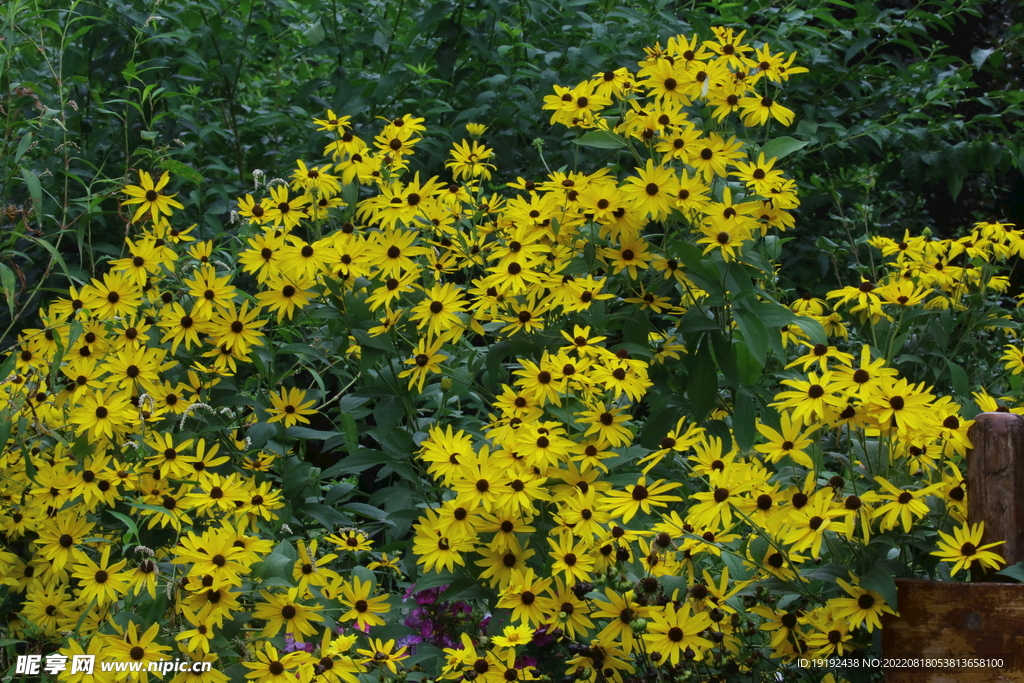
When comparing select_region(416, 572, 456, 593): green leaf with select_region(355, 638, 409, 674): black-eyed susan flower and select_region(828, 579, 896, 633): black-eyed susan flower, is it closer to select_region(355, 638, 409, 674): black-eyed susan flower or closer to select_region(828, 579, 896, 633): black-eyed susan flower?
select_region(355, 638, 409, 674): black-eyed susan flower

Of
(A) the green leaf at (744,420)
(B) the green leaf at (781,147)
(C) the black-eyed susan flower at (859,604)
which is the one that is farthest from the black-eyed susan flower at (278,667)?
(B) the green leaf at (781,147)

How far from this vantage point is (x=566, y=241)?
2082 mm

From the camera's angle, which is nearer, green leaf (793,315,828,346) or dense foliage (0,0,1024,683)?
dense foliage (0,0,1024,683)

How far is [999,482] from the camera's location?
148cm

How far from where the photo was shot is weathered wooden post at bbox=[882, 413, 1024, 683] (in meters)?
1.43

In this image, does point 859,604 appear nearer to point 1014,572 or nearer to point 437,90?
point 1014,572

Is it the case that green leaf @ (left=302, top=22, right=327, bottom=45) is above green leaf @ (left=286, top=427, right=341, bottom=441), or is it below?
above

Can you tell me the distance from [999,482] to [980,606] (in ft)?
0.62

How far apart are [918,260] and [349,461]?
4.81 ft

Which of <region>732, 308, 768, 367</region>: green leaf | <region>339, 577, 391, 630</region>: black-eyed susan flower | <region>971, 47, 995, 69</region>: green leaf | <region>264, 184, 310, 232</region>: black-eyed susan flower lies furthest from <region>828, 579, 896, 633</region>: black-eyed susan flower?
<region>971, 47, 995, 69</region>: green leaf

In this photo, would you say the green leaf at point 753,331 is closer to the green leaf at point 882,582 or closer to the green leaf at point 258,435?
the green leaf at point 882,582

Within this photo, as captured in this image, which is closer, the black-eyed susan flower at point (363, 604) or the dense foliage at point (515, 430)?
the dense foliage at point (515, 430)

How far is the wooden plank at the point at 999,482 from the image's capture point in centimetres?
148

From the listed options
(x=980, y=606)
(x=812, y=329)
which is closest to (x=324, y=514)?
(x=812, y=329)
